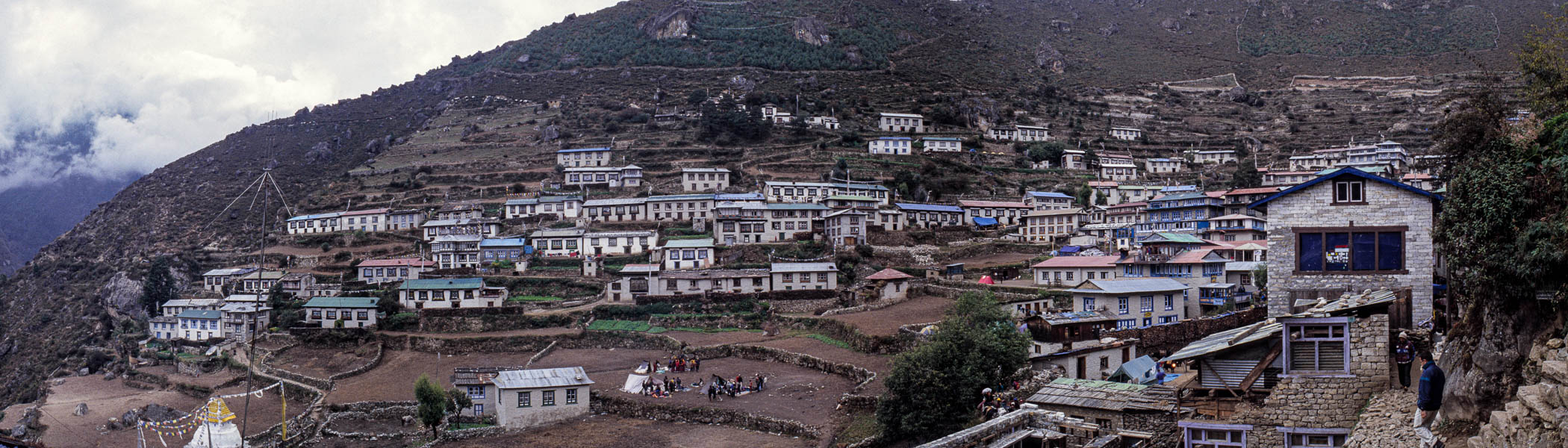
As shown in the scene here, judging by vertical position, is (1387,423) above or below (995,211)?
below

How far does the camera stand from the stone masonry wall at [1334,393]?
40.3 feet

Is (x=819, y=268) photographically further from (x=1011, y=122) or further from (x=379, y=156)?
(x=379, y=156)

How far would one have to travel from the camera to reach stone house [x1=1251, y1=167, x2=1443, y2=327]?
658 inches

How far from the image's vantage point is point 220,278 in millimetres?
57375

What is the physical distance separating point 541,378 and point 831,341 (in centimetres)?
1073

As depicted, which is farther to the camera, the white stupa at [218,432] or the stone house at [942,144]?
the stone house at [942,144]

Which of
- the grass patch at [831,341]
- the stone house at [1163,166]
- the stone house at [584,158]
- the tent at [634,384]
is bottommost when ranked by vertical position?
the tent at [634,384]

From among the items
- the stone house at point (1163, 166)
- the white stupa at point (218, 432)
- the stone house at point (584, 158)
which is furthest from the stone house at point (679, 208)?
the stone house at point (1163, 166)

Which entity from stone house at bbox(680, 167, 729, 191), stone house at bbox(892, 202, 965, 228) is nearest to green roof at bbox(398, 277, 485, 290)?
stone house at bbox(680, 167, 729, 191)

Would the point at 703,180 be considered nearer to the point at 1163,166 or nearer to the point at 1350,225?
the point at 1163,166

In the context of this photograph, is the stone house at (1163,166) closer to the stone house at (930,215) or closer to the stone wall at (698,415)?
the stone house at (930,215)

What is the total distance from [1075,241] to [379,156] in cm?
5553

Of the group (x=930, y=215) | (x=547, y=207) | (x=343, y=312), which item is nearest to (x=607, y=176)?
(x=547, y=207)

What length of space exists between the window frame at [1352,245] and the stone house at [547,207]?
44.4 metres
